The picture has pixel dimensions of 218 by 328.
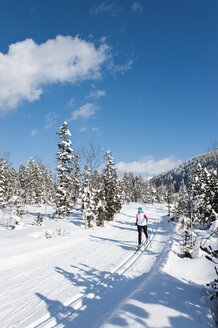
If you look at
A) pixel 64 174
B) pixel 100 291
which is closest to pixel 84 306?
pixel 100 291

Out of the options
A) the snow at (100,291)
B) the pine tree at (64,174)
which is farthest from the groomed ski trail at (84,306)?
the pine tree at (64,174)

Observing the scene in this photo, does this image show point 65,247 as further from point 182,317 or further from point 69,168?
point 69,168

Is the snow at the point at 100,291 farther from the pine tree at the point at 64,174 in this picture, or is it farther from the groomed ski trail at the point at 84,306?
the pine tree at the point at 64,174

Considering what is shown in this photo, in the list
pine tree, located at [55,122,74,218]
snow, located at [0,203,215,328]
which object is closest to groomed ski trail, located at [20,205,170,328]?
snow, located at [0,203,215,328]

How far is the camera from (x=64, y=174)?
27250 mm

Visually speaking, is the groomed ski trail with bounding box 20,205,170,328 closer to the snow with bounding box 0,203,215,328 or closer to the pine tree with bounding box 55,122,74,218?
the snow with bounding box 0,203,215,328

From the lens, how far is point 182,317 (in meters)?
3.35

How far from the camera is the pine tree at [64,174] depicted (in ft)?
86.7

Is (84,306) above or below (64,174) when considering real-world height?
below

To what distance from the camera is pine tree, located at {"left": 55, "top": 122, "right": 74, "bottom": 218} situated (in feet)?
86.7

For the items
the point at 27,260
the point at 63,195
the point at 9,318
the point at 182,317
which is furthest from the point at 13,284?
the point at 63,195

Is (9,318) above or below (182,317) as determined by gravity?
below

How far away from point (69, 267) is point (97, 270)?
42.8 inches

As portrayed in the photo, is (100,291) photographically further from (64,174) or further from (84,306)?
(64,174)
